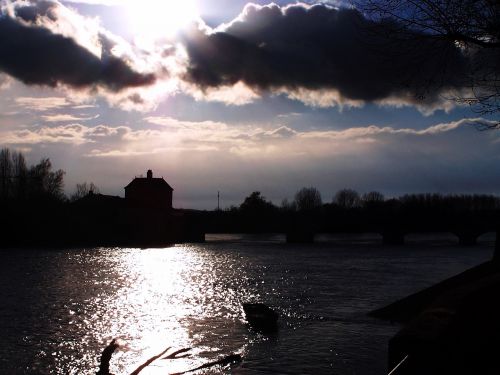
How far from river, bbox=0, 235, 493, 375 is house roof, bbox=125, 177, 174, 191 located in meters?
52.5

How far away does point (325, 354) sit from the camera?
2053 cm

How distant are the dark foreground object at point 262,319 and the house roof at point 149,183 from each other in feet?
315

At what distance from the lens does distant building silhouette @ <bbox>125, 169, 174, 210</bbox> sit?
11612cm

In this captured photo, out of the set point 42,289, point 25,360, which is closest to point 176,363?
point 25,360

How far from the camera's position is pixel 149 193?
11862 centimetres

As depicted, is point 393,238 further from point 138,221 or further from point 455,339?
point 455,339

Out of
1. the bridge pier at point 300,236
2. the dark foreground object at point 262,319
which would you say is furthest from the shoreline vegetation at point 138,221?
the dark foreground object at point 262,319

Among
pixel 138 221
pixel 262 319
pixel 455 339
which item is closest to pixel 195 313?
pixel 262 319

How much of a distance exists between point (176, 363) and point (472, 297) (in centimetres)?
1208

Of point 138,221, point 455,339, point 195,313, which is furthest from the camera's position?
point 138,221

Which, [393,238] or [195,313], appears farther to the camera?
[393,238]

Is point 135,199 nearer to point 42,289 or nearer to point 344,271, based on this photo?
point 344,271

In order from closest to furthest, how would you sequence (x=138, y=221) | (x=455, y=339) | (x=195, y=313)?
(x=455, y=339)
(x=195, y=313)
(x=138, y=221)

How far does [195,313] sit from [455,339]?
24.7m
